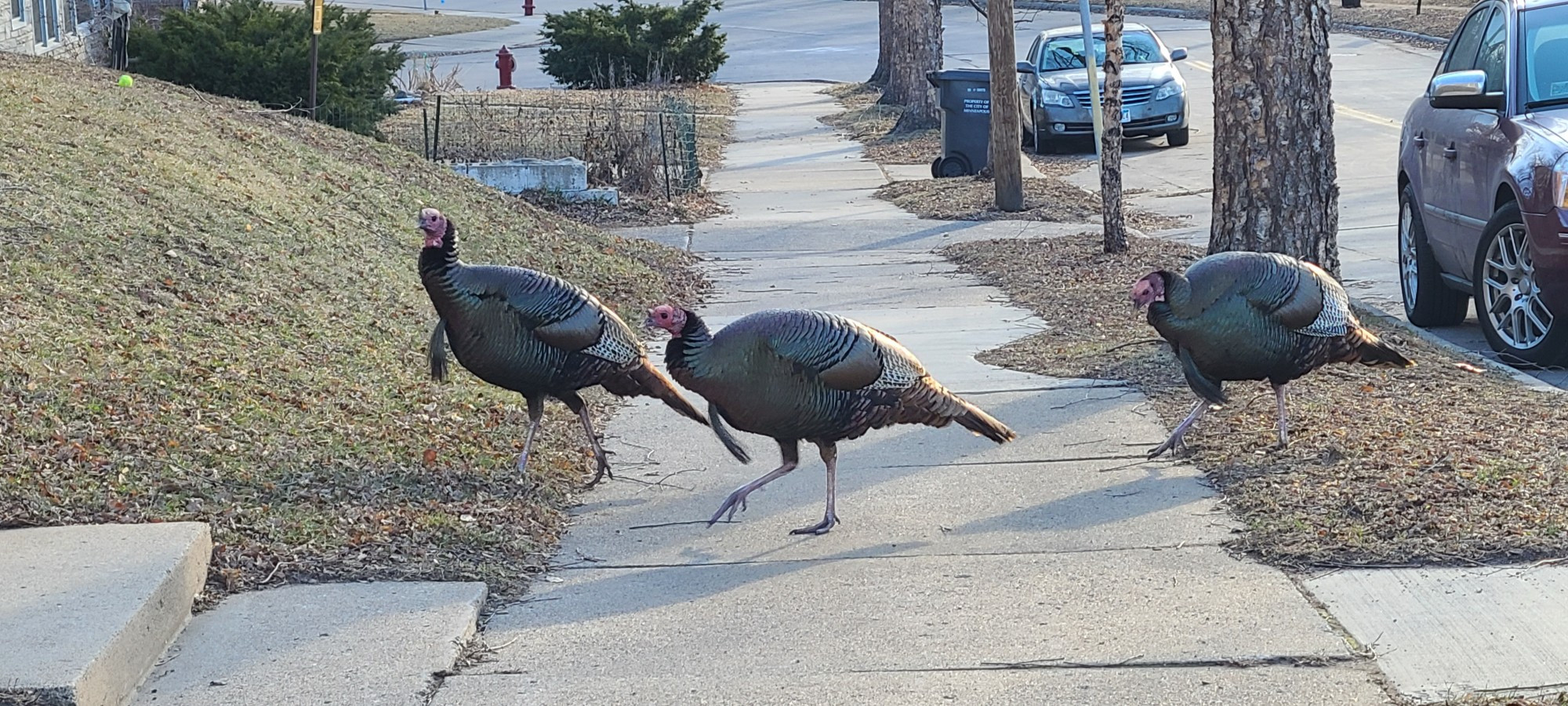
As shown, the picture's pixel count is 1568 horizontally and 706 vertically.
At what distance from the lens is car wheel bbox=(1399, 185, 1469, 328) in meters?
9.65

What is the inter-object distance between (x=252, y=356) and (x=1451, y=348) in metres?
5.96

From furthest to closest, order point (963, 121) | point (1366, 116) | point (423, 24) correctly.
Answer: point (423, 24) < point (1366, 116) < point (963, 121)

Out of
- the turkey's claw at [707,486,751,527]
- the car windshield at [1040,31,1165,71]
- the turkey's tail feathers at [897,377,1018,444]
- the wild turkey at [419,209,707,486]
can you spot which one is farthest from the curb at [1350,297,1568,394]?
the car windshield at [1040,31,1165,71]

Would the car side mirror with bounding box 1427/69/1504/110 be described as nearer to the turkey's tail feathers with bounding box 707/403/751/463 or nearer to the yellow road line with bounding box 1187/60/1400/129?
the turkey's tail feathers with bounding box 707/403/751/463

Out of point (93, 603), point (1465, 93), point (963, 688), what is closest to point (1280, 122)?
point (1465, 93)

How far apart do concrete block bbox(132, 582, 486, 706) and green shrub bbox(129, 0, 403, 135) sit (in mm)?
11123

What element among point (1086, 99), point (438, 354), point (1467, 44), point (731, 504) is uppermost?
point (1467, 44)

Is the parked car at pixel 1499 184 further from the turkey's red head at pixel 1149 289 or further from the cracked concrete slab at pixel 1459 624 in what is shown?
the cracked concrete slab at pixel 1459 624

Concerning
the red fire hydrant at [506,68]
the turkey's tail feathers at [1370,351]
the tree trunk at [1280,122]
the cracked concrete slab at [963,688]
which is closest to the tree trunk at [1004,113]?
the tree trunk at [1280,122]

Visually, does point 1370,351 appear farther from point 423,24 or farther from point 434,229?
point 423,24

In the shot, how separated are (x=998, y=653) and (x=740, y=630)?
742mm

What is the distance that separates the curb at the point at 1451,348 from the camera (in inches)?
312

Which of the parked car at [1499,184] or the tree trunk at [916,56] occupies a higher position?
the tree trunk at [916,56]

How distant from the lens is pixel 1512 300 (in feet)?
27.6
